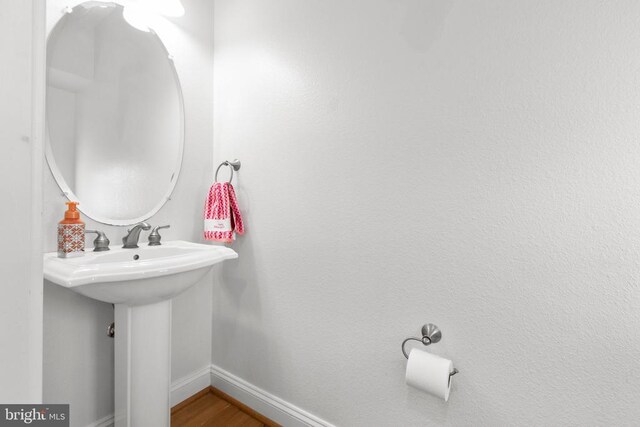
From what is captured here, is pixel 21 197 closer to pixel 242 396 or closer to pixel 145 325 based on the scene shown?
pixel 145 325

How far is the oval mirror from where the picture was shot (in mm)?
1136

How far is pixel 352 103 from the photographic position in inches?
46.2

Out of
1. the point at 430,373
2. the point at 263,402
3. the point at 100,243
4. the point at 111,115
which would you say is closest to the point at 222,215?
the point at 100,243

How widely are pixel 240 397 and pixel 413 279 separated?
1.13m

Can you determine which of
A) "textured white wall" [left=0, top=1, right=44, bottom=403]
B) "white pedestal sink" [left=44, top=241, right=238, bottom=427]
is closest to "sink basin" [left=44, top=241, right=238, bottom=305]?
"white pedestal sink" [left=44, top=241, right=238, bottom=427]

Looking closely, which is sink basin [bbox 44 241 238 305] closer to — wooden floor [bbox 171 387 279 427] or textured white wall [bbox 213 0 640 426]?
textured white wall [bbox 213 0 640 426]

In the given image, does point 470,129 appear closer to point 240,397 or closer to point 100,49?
Answer: point 100,49

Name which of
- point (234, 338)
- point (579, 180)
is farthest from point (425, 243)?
point (234, 338)

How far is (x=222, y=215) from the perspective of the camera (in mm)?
1429

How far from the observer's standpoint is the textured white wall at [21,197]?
31 centimetres

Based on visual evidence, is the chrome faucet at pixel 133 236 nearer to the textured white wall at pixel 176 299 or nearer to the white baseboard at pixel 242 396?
the textured white wall at pixel 176 299

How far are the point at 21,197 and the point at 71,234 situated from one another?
0.92 meters

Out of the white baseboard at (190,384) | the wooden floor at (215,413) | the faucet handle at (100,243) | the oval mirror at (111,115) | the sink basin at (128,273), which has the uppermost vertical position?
the oval mirror at (111,115)

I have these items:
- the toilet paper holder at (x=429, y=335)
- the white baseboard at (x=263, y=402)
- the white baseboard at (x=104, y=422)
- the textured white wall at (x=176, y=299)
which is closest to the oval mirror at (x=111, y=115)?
the textured white wall at (x=176, y=299)
